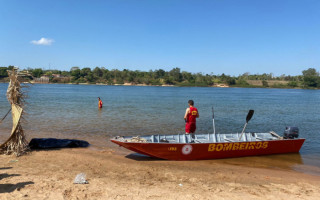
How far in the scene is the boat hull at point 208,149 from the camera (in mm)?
8883

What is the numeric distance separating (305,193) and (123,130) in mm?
11255

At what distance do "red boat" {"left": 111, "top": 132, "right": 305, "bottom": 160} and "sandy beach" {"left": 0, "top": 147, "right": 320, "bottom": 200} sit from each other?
36 centimetres

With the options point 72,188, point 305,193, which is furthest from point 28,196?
point 305,193

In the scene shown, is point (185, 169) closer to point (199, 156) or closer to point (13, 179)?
point (199, 156)

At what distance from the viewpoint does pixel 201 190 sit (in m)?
6.24

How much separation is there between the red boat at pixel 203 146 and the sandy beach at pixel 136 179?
37 centimetres

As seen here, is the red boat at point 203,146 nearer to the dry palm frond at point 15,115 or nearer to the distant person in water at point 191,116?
the distant person in water at point 191,116

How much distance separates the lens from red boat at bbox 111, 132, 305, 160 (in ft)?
29.1

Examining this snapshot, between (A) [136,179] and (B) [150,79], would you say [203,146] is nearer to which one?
(A) [136,179]

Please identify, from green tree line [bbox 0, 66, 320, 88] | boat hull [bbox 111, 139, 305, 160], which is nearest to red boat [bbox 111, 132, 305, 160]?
boat hull [bbox 111, 139, 305, 160]

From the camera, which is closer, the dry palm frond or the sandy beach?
the sandy beach

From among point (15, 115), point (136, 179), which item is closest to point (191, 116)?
point (136, 179)

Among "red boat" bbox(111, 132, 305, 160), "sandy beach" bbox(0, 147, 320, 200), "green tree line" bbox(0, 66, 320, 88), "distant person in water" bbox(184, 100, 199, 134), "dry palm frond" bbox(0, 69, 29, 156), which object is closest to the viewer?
"sandy beach" bbox(0, 147, 320, 200)

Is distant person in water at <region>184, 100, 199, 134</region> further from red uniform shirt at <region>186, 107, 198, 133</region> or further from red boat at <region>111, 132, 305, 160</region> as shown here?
red boat at <region>111, 132, 305, 160</region>
